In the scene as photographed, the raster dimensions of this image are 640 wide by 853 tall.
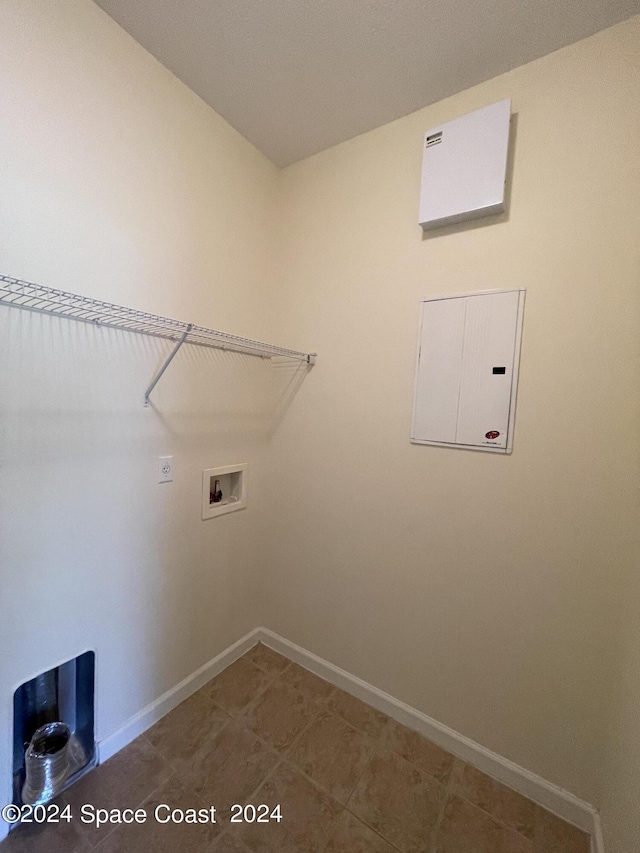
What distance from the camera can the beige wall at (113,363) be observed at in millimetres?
1009

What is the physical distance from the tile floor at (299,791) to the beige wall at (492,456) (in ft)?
0.57

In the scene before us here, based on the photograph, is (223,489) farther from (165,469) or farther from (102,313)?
(102,313)

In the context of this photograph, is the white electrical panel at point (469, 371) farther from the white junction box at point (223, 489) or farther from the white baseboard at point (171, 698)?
the white baseboard at point (171, 698)

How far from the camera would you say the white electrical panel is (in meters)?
1.24

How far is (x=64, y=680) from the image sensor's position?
121 cm

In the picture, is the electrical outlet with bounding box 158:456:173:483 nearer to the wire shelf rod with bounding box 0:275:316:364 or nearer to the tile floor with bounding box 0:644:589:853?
the wire shelf rod with bounding box 0:275:316:364

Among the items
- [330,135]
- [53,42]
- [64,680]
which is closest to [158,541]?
[64,680]

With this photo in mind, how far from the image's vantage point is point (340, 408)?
1651 mm

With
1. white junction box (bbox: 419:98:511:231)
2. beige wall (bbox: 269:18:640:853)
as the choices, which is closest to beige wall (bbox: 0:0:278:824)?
beige wall (bbox: 269:18:640:853)

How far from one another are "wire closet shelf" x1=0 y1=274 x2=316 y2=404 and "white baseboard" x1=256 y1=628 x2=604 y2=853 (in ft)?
5.29

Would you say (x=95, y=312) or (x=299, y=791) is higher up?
(x=95, y=312)

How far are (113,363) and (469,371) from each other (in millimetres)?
1360

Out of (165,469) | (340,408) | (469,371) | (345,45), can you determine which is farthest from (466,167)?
(165,469)

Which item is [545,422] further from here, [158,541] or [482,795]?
[158,541]
